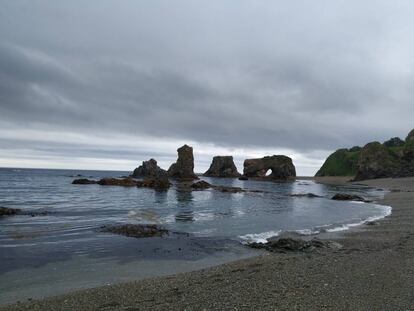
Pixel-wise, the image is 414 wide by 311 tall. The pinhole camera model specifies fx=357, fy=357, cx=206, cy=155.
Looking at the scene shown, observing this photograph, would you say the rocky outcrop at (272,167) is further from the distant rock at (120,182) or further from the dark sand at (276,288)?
the dark sand at (276,288)

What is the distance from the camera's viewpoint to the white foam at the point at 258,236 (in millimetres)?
19531

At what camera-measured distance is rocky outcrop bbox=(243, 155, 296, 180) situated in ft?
494

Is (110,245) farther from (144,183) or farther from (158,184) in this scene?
(144,183)

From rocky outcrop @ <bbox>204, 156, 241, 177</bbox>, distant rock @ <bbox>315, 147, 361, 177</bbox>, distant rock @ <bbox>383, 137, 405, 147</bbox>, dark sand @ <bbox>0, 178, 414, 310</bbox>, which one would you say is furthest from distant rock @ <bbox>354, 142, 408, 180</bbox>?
dark sand @ <bbox>0, 178, 414, 310</bbox>

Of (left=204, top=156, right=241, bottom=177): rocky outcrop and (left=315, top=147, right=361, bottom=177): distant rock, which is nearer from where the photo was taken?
(left=204, top=156, right=241, bottom=177): rocky outcrop

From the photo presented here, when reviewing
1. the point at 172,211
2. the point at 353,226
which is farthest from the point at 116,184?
the point at 353,226

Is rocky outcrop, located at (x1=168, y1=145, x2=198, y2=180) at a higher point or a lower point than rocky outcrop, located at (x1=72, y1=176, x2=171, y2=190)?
higher

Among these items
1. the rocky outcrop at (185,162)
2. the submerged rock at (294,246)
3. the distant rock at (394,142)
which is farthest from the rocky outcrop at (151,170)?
the submerged rock at (294,246)

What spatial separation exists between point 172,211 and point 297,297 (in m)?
25.1

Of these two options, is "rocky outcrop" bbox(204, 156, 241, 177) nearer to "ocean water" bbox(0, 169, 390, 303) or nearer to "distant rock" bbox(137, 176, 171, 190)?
"distant rock" bbox(137, 176, 171, 190)

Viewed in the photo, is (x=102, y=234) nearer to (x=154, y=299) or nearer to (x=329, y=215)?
(x=154, y=299)

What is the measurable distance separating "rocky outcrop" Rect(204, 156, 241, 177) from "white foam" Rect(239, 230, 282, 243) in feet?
445

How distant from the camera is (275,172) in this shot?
495 ft

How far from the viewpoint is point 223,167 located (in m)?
160
